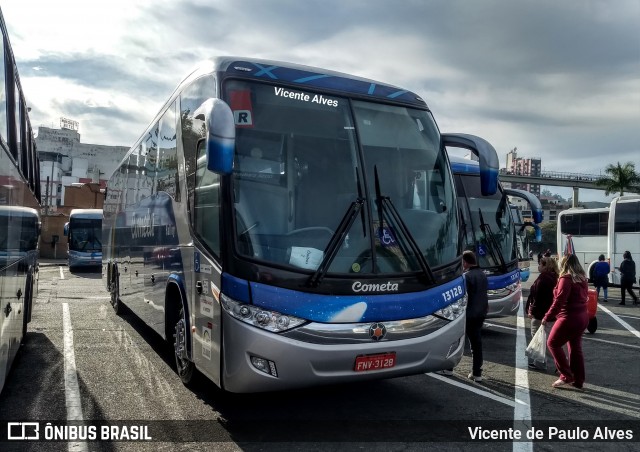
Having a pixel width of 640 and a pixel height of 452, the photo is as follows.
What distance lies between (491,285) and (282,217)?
704 cm

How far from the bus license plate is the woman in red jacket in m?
3.13

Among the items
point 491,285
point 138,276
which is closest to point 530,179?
point 491,285

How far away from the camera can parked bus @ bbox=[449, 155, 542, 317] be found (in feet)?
36.4

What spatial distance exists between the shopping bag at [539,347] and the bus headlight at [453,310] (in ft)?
9.49

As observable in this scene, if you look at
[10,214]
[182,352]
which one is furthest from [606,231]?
[10,214]

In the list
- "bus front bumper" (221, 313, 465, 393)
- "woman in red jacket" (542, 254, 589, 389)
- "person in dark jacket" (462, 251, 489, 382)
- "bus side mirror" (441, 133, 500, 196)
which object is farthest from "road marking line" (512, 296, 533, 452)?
"bus side mirror" (441, 133, 500, 196)

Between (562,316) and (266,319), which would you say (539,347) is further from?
(266,319)

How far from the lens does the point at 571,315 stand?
23.7 feet

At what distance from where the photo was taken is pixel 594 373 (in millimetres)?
8352

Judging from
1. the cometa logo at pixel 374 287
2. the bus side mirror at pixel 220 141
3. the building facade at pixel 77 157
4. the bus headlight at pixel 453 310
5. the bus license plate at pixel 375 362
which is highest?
the building facade at pixel 77 157

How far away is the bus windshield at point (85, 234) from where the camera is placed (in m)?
28.5

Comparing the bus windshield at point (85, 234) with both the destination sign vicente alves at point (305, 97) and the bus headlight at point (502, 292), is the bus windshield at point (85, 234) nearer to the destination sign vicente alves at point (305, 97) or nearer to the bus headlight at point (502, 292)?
the bus headlight at point (502, 292)

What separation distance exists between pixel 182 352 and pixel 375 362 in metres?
2.33

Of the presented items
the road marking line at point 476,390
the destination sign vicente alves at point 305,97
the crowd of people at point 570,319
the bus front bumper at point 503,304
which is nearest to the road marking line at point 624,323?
the bus front bumper at point 503,304
